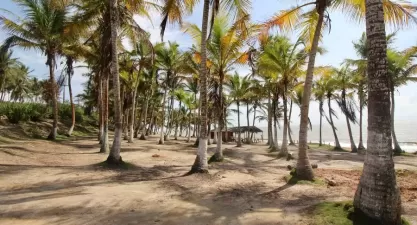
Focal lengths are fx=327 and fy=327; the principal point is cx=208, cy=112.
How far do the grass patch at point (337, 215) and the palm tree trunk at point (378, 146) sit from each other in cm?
15

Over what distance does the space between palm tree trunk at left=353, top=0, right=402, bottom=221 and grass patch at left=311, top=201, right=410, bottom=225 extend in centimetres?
15

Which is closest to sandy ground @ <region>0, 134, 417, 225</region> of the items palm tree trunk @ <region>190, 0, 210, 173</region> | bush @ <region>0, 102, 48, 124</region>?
palm tree trunk @ <region>190, 0, 210, 173</region>

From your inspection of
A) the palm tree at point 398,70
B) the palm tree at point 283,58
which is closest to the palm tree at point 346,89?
the palm tree at point 398,70

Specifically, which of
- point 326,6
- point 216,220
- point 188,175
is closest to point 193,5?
point 326,6

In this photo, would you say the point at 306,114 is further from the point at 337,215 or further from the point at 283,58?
the point at 283,58

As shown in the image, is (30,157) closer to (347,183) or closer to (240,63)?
(240,63)

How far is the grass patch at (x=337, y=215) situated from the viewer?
237 inches

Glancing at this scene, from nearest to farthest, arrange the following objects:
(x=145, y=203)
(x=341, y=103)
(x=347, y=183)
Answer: (x=145, y=203) → (x=347, y=183) → (x=341, y=103)

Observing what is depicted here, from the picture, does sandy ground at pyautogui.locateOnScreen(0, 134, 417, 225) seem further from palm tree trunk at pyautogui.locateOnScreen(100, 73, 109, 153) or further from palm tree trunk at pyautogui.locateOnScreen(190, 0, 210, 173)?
palm tree trunk at pyautogui.locateOnScreen(100, 73, 109, 153)

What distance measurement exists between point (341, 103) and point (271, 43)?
1705 cm

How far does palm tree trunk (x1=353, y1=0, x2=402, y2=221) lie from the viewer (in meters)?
5.70

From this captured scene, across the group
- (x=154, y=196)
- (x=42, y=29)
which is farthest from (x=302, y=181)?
(x=42, y=29)

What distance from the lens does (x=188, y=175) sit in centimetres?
1214

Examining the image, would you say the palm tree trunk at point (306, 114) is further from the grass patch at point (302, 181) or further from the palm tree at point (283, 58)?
the palm tree at point (283, 58)
